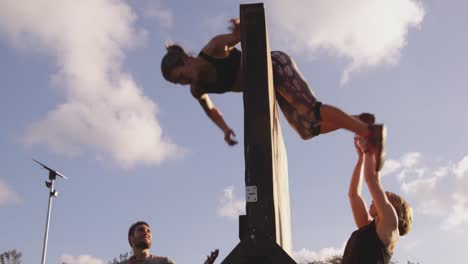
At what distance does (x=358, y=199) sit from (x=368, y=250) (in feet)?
2.97

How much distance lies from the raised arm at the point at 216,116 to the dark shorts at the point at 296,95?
0.50 metres

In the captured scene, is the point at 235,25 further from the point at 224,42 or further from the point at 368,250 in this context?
the point at 368,250

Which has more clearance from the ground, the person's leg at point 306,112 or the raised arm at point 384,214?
the person's leg at point 306,112

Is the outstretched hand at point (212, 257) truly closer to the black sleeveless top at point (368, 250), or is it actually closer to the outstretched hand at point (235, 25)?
the black sleeveless top at point (368, 250)

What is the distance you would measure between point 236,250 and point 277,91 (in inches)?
51.5

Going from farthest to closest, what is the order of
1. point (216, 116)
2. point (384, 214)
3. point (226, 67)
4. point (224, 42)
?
point (216, 116)
point (226, 67)
point (224, 42)
point (384, 214)

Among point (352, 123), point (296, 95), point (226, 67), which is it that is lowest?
point (352, 123)

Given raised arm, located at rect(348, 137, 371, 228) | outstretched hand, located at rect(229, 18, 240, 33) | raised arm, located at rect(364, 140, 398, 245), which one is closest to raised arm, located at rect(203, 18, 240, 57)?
outstretched hand, located at rect(229, 18, 240, 33)

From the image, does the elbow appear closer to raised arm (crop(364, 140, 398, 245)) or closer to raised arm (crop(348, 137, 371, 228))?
raised arm (crop(348, 137, 371, 228))

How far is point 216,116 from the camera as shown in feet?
11.8

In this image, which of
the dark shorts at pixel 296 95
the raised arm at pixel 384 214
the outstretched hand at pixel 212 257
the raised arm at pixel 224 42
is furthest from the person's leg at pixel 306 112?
the outstretched hand at pixel 212 257

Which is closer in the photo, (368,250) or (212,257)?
(368,250)

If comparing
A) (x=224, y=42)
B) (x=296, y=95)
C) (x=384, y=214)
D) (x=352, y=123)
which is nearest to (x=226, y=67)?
(x=224, y=42)

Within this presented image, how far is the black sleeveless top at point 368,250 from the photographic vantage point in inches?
108
